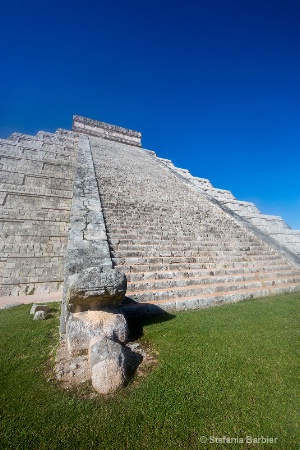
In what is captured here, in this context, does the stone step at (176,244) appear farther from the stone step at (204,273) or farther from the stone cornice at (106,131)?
the stone cornice at (106,131)

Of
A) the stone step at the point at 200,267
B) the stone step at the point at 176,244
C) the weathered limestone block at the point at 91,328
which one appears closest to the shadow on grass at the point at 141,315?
the weathered limestone block at the point at 91,328

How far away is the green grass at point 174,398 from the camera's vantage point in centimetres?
205

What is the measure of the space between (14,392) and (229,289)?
17.1ft

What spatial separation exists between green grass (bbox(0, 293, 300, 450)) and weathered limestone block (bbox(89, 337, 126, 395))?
11cm

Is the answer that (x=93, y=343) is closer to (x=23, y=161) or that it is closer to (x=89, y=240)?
(x=89, y=240)

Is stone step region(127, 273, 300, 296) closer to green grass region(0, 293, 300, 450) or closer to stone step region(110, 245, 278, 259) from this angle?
stone step region(110, 245, 278, 259)

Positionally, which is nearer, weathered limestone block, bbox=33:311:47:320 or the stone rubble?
the stone rubble

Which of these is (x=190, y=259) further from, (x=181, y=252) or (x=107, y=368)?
(x=107, y=368)

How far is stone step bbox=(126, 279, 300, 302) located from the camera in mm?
4988

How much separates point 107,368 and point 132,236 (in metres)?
4.77

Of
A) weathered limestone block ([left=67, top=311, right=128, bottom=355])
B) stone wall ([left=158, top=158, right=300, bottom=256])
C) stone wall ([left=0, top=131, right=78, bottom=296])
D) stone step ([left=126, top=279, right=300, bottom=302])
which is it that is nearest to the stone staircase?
stone step ([left=126, top=279, right=300, bottom=302])

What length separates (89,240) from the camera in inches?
217

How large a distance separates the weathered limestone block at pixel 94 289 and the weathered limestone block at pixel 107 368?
31.8 inches

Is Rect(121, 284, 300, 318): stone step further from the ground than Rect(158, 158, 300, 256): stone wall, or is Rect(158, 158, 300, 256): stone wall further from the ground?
Rect(158, 158, 300, 256): stone wall
